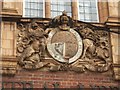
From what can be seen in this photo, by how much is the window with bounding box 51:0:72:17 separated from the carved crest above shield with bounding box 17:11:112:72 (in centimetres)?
76

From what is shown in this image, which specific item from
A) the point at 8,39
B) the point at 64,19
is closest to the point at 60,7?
the point at 64,19

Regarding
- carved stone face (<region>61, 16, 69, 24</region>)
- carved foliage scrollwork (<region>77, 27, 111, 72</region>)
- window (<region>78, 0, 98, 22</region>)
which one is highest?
window (<region>78, 0, 98, 22</region>)

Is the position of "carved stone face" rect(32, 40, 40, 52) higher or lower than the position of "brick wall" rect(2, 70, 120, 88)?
higher

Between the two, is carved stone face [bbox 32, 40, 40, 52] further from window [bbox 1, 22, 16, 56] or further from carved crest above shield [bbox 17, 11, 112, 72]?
window [bbox 1, 22, 16, 56]

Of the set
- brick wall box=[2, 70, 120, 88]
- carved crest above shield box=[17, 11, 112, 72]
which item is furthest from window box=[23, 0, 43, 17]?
brick wall box=[2, 70, 120, 88]

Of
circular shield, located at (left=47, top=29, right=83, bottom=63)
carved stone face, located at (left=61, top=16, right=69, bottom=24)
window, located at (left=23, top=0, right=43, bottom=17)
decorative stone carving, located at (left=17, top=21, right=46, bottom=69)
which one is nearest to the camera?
decorative stone carving, located at (left=17, top=21, right=46, bottom=69)

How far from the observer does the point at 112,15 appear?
11.9m

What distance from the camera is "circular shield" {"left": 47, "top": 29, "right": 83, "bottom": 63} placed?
435 inches

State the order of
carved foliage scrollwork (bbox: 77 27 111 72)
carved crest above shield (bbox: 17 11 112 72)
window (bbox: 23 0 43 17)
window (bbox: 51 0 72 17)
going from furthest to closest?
window (bbox: 51 0 72 17), window (bbox: 23 0 43 17), carved foliage scrollwork (bbox: 77 27 111 72), carved crest above shield (bbox: 17 11 112 72)

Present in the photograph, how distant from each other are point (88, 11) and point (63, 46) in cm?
176

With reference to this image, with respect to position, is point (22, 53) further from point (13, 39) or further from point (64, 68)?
point (64, 68)

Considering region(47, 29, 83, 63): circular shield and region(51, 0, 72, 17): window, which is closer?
region(47, 29, 83, 63): circular shield

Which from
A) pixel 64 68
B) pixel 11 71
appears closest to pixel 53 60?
pixel 64 68

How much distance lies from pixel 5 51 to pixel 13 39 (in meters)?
0.40
